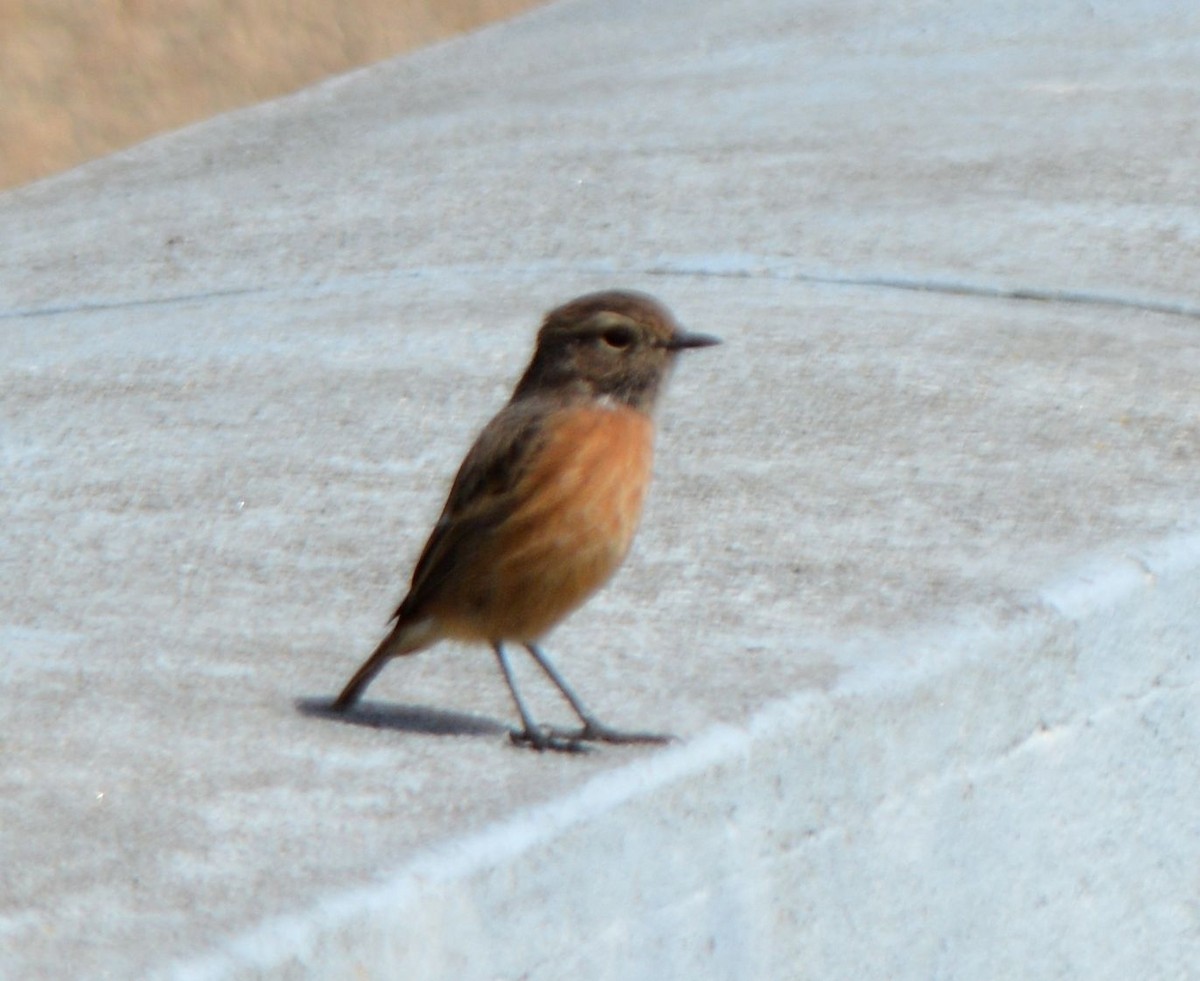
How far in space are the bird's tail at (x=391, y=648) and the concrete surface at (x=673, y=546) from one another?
100 mm

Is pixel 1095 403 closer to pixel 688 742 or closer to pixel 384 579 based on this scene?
pixel 384 579

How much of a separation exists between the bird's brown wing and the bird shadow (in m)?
0.20

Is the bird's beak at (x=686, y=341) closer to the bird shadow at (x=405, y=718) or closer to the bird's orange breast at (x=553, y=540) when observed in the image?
the bird's orange breast at (x=553, y=540)

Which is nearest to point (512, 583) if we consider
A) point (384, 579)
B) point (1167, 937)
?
point (384, 579)

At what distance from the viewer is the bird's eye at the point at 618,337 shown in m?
4.07

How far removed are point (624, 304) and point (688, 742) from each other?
1011 mm

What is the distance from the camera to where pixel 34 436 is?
614 centimetres

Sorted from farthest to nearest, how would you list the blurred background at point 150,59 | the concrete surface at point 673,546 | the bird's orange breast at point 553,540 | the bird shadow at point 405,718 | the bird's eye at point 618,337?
the blurred background at point 150,59
the bird's eye at point 618,337
the bird shadow at point 405,718
the bird's orange breast at point 553,540
the concrete surface at point 673,546

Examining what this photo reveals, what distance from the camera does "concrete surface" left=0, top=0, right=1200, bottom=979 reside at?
3307 mm

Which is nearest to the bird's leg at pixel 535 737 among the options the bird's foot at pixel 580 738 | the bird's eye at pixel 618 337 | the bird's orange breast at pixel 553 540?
the bird's foot at pixel 580 738

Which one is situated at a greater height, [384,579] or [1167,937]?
[384,579]

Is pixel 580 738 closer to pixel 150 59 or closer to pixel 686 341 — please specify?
pixel 686 341

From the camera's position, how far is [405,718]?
3.97 metres

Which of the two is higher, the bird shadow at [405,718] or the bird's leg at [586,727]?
the bird's leg at [586,727]
